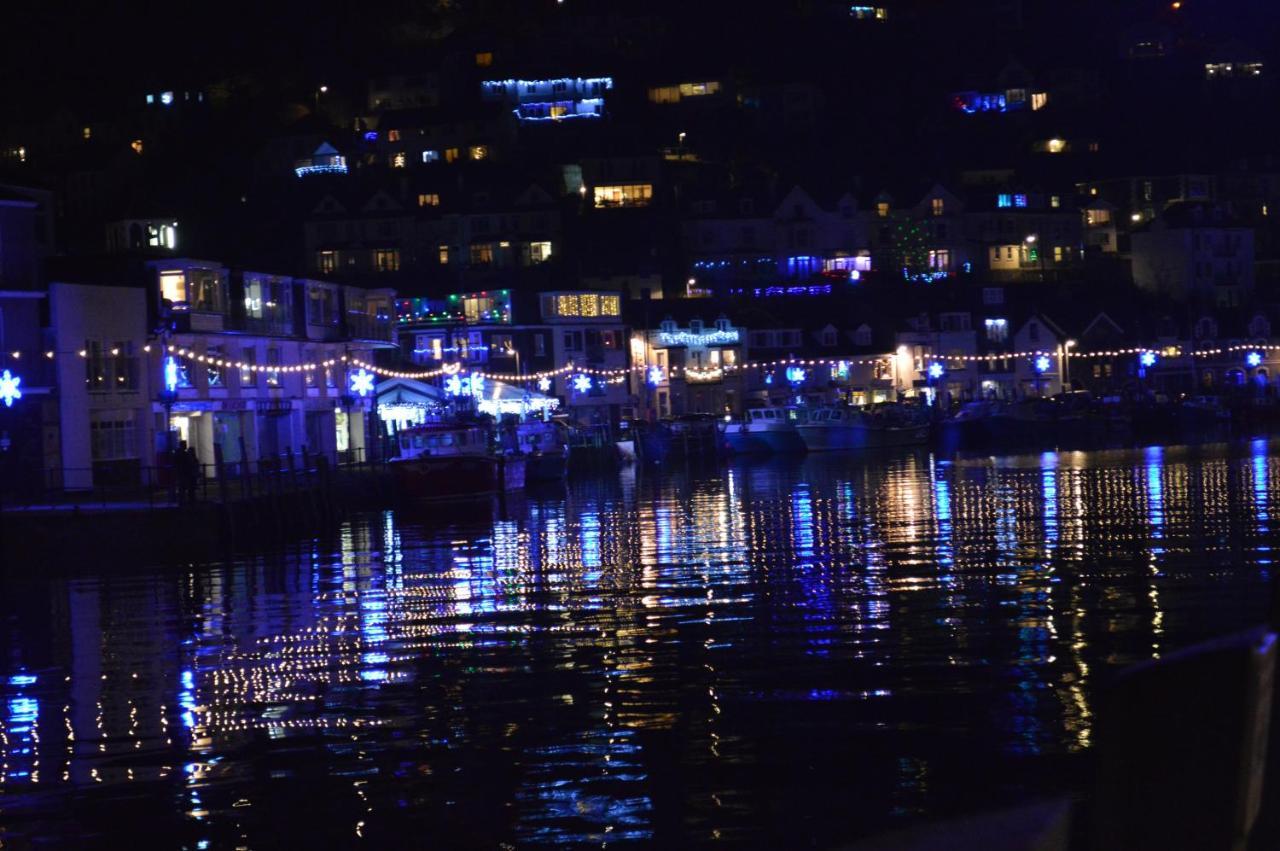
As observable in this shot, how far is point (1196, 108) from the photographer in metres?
168

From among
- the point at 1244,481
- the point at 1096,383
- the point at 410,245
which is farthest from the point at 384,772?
the point at 1096,383

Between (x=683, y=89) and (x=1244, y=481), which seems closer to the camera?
(x=1244, y=481)

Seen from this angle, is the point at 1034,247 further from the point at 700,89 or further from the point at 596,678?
the point at 596,678

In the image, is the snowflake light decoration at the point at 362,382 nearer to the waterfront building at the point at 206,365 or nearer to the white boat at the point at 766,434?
the waterfront building at the point at 206,365

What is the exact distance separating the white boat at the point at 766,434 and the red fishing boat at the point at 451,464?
113 ft

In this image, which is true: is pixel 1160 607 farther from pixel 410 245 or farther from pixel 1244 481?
pixel 410 245

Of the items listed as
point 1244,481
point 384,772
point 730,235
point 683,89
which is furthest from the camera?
point 683,89

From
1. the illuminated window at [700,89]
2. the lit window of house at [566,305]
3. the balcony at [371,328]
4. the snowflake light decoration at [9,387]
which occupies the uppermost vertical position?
the illuminated window at [700,89]

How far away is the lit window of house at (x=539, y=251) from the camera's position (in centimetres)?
11725

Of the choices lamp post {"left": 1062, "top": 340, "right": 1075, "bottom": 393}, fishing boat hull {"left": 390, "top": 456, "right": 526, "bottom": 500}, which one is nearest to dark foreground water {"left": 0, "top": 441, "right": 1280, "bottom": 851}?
fishing boat hull {"left": 390, "top": 456, "right": 526, "bottom": 500}

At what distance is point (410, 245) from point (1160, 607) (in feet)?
318

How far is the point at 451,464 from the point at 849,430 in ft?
144

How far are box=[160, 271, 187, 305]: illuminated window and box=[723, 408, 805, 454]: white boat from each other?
40.6 metres

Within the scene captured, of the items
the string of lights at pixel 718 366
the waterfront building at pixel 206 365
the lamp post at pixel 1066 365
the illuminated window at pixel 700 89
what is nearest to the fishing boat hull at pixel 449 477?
the waterfront building at pixel 206 365
